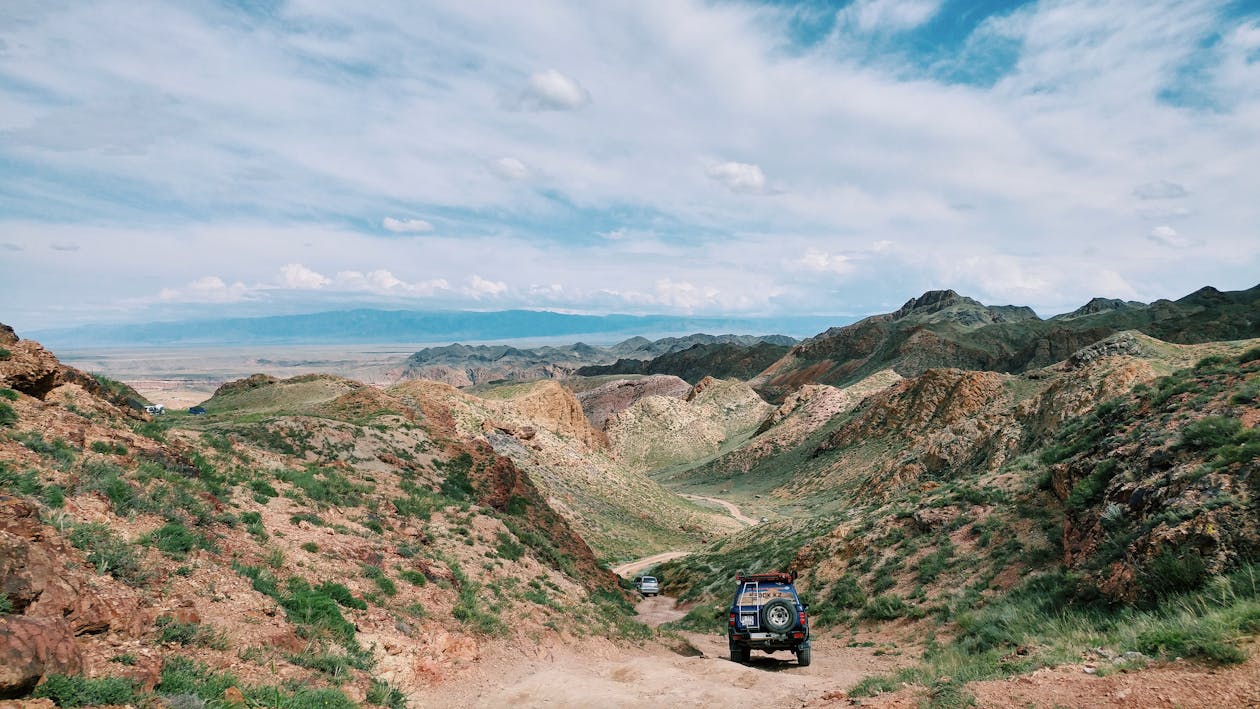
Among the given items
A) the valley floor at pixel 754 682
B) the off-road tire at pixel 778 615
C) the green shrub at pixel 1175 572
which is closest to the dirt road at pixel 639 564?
the valley floor at pixel 754 682

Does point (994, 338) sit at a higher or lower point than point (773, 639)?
higher

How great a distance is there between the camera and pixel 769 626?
13.8 metres

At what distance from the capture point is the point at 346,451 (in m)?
25.2

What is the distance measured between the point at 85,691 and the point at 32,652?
615 mm

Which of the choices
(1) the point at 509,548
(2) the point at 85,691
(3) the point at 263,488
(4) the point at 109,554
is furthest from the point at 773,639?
(3) the point at 263,488

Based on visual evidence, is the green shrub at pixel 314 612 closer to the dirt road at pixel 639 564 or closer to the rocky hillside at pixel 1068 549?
the rocky hillside at pixel 1068 549

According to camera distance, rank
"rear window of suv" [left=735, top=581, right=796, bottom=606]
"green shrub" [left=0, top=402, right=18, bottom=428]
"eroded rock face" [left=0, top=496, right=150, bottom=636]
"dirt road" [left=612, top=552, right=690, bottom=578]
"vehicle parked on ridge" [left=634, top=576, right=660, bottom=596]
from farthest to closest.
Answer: "dirt road" [left=612, top=552, right=690, bottom=578] → "vehicle parked on ridge" [left=634, top=576, right=660, bottom=596] → "rear window of suv" [left=735, top=581, right=796, bottom=606] → "green shrub" [left=0, top=402, right=18, bottom=428] → "eroded rock face" [left=0, top=496, right=150, bottom=636]

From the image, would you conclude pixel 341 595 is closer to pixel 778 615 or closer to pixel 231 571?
pixel 231 571

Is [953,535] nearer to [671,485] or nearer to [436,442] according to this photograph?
[436,442]

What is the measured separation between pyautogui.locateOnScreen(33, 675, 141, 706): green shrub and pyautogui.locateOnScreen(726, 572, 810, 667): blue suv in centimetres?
1123

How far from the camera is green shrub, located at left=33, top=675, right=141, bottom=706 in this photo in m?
5.77

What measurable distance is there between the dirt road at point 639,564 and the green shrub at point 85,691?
28.3 meters

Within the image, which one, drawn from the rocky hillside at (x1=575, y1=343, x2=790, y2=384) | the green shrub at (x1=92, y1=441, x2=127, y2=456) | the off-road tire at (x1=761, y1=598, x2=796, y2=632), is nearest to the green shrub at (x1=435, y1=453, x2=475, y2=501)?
the green shrub at (x1=92, y1=441, x2=127, y2=456)

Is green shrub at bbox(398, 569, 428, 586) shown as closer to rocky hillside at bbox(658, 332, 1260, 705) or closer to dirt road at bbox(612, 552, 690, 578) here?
rocky hillside at bbox(658, 332, 1260, 705)
